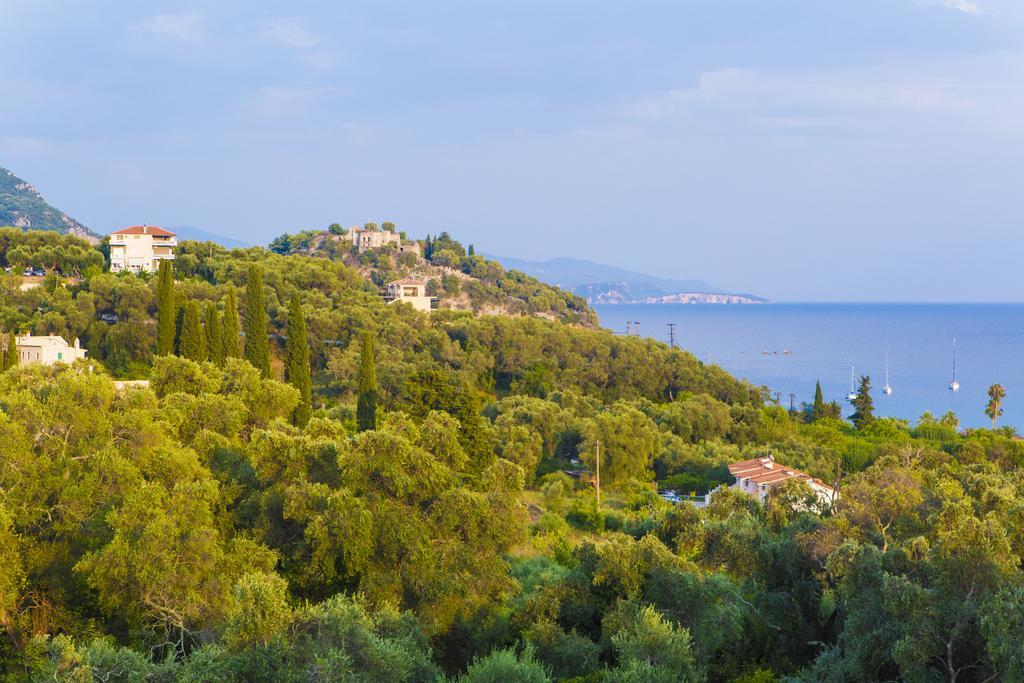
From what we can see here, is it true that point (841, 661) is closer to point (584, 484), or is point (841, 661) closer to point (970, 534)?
point (970, 534)

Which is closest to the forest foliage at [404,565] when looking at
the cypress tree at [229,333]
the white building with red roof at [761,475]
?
the white building with red roof at [761,475]

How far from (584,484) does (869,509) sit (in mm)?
17083

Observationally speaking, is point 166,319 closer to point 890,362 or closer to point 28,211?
point 890,362

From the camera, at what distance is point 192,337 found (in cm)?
3406

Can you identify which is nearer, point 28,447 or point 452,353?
point 28,447

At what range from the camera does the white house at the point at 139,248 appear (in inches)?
2371

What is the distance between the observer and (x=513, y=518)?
16766mm

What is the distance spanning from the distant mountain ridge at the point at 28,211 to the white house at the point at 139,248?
87747mm

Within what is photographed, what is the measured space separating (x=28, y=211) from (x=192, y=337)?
13841cm

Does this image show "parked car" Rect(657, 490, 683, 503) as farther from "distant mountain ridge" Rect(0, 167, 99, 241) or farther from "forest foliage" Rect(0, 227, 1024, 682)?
"distant mountain ridge" Rect(0, 167, 99, 241)

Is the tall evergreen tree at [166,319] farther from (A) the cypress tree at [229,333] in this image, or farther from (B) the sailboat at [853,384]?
(B) the sailboat at [853,384]

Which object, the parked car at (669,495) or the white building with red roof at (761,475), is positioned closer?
the white building with red roof at (761,475)

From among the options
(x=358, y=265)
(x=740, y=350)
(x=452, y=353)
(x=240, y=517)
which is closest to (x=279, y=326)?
(x=452, y=353)

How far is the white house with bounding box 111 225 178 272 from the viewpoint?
198 feet
